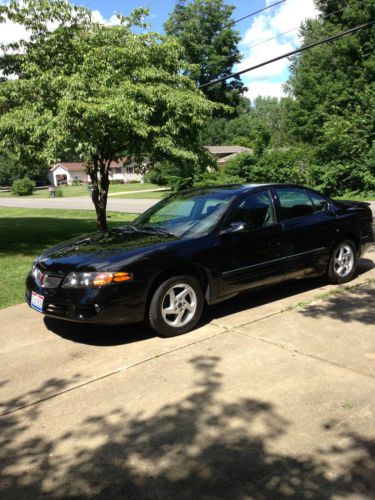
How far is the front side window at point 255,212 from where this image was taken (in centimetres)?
540

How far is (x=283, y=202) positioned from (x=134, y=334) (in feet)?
8.18

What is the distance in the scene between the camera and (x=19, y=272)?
806 cm

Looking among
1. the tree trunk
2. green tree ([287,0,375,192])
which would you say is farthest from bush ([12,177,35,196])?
the tree trunk

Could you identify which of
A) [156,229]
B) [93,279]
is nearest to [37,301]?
[93,279]

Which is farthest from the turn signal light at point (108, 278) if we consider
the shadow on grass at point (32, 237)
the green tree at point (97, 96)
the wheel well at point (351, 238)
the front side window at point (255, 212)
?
→ the shadow on grass at point (32, 237)

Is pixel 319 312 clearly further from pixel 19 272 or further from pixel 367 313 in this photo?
pixel 19 272

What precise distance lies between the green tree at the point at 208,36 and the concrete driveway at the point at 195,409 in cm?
4541

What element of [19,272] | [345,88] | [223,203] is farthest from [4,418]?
[345,88]

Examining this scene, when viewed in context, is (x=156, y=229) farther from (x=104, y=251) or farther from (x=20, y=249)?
(x=20, y=249)

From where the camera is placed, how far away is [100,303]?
432 centimetres

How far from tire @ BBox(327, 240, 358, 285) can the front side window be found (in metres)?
1.26

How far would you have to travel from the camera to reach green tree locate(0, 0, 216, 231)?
8500 millimetres

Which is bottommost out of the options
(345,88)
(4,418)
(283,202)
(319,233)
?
(4,418)

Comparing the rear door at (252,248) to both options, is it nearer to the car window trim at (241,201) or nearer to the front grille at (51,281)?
the car window trim at (241,201)
